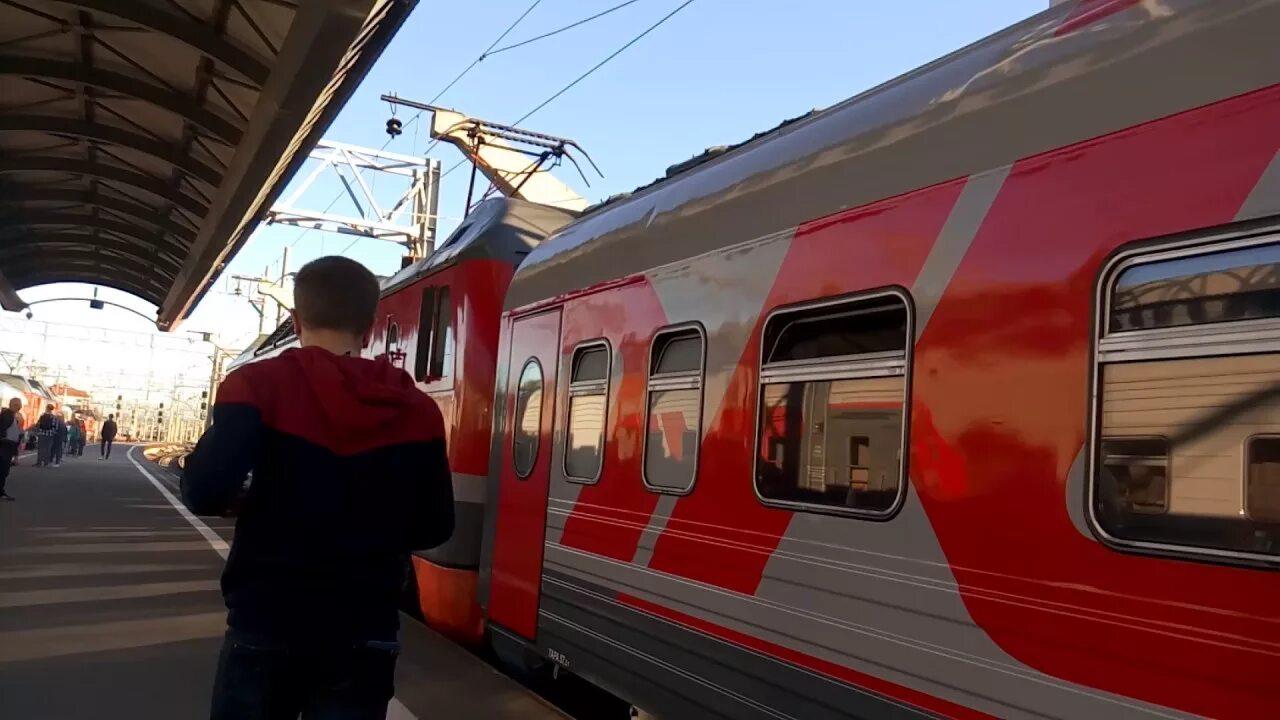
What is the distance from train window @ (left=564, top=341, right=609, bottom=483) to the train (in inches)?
1.7

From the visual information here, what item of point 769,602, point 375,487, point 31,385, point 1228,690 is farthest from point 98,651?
point 31,385

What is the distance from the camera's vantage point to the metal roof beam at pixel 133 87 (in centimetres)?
1049

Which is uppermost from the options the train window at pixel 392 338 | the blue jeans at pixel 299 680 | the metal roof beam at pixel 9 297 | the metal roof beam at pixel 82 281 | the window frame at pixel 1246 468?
the metal roof beam at pixel 82 281

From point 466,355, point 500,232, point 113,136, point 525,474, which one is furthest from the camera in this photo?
point 113,136

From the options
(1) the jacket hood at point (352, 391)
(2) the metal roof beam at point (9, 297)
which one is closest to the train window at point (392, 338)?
(1) the jacket hood at point (352, 391)

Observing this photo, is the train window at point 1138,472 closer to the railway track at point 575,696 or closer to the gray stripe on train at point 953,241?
the gray stripe on train at point 953,241

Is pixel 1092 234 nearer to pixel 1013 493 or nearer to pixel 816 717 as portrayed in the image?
pixel 1013 493

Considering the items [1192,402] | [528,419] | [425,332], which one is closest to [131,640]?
[425,332]

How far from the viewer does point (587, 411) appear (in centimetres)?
540

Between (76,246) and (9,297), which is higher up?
(76,246)

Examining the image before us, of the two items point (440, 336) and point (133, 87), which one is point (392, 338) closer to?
point (440, 336)

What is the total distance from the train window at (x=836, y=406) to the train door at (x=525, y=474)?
2266 millimetres

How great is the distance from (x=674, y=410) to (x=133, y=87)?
9156 mm

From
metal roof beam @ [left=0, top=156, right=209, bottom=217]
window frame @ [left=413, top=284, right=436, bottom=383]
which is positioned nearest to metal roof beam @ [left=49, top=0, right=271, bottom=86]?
window frame @ [left=413, top=284, right=436, bottom=383]
